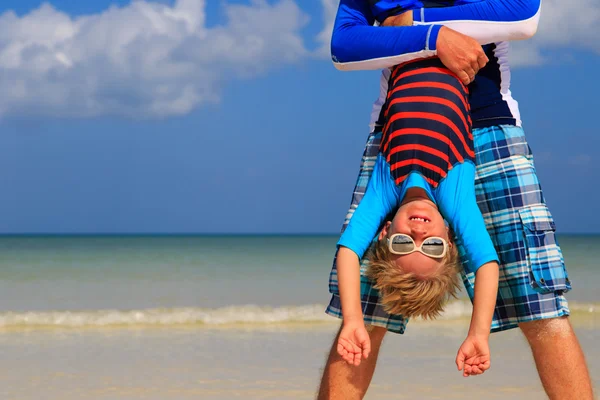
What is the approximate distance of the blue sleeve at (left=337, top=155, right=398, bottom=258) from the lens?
104 inches

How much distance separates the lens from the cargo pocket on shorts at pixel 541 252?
269 cm

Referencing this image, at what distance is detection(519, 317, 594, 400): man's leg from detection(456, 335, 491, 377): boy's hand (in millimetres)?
310

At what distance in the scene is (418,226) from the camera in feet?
8.29

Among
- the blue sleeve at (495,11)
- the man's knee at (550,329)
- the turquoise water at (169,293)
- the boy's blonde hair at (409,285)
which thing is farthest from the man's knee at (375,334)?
the turquoise water at (169,293)

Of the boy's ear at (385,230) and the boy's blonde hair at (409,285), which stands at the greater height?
the boy's ear at (385,230)

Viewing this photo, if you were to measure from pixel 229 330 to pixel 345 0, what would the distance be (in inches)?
235

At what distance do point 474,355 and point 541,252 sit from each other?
1.54ft

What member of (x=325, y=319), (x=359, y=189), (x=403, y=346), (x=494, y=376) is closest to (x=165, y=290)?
(x=325, y=319)

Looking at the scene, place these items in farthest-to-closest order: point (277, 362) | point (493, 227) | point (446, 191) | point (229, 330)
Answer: point (229, 330)
point (277, 362)
point (493, 227)
point (446, 191)

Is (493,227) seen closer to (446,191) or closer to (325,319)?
(446,191)

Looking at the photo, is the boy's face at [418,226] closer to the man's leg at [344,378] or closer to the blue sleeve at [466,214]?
the blue sleeve at [466,214]

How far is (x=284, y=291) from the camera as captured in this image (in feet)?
41.6

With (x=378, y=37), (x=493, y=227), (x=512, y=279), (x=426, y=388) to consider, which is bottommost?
(x=426, y=388)

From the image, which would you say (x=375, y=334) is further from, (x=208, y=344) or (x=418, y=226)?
(x=208, y=344)
